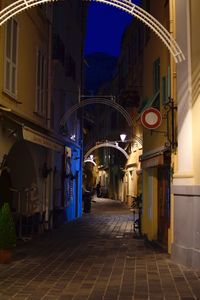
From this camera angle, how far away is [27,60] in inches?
624

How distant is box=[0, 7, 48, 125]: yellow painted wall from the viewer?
14.6 metres

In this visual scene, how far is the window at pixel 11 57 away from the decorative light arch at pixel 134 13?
2412 millimetres

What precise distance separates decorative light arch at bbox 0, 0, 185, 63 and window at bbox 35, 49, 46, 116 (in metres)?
6.17

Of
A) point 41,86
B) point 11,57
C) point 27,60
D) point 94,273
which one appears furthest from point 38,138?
point 94,273

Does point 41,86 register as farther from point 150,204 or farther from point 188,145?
point 188,145

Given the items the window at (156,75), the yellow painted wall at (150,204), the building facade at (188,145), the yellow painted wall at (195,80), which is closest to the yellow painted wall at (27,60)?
the window at (156,75)

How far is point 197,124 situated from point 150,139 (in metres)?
5.72

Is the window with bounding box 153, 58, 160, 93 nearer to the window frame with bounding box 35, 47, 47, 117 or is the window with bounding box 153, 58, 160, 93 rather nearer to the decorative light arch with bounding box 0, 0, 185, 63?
the window frame with bounding box 35, 47, 47, 117

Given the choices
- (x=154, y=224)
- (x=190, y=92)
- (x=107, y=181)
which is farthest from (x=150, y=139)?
(x=107, y=181)

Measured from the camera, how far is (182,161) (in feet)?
37.5

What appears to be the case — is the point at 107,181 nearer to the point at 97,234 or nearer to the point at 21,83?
the point at 97,234

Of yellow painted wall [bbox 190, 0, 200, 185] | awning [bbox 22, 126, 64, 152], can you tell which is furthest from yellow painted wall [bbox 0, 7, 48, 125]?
yellow painted wall [bbox 190, 0, 200, 185]

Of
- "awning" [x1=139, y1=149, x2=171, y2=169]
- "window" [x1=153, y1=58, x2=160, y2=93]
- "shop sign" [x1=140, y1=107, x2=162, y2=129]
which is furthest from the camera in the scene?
"window" [x1=153, y1=58, x2=160, y2=93]

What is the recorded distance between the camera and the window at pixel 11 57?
1345 cm
